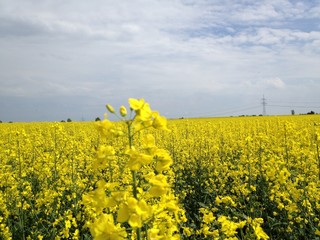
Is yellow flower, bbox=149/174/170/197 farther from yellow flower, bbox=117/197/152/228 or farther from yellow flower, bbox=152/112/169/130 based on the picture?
yellow flower, bbox=152/112/169/130

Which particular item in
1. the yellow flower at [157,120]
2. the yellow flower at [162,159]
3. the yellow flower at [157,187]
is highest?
the yellow flower at [157,120]

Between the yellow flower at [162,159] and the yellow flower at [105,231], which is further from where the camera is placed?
the yellow flower at [162,159]

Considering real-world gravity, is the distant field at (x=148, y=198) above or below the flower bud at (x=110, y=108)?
below

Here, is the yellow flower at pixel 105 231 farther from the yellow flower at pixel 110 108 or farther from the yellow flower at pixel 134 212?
the yellow flower at pixel 110 108

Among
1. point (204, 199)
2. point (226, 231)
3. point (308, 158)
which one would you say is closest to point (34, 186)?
point (204, 199)

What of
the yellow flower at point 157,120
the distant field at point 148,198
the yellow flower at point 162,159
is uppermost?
the yellow flower at point 157,120

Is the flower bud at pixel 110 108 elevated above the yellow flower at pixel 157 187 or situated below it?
above

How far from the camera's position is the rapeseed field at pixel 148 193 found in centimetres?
157

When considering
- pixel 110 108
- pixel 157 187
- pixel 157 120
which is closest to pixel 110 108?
pixel 110 108

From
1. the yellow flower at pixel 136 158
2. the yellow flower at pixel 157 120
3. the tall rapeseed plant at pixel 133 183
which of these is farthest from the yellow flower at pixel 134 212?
the yellow flower at pixel 157 120

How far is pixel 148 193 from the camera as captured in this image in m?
1.59

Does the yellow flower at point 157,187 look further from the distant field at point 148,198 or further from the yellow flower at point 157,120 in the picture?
the yellow flower at point 157,120

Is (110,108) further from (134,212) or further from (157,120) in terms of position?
(134,212)

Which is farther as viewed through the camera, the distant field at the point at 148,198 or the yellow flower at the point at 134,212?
the distant field at the point at 148,198
